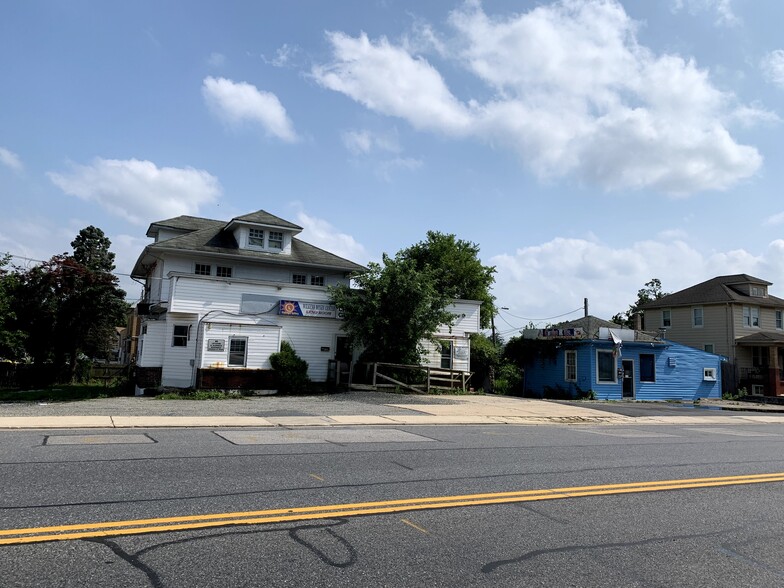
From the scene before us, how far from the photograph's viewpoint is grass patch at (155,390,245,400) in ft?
71.2

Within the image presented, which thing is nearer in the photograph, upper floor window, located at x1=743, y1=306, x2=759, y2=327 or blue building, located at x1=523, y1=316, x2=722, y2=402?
blue building, located at x1=523, y1=316, x2=722, y2=402

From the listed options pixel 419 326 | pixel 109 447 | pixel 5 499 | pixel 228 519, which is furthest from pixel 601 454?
pixel 419 326

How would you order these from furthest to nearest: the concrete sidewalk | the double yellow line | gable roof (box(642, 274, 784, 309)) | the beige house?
gable roof (box(642, 274, 784, 309))
the beige house
the concrete sidewalk
the double yellow line

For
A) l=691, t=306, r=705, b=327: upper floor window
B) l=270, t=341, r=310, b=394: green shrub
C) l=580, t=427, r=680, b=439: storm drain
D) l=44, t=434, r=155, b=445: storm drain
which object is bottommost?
l=580, t=427, r=680, b=439: storm drain

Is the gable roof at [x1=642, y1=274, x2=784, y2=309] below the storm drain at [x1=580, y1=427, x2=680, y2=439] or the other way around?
the other way around

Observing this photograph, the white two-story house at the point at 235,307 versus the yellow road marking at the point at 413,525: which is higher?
the white two-story house at the point at 235,307

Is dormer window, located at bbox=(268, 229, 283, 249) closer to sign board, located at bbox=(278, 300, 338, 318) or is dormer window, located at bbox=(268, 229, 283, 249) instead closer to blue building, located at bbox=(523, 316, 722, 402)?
sign board, located at bbox=(278, 300, 338, 318)

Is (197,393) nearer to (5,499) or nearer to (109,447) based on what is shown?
(109,447)

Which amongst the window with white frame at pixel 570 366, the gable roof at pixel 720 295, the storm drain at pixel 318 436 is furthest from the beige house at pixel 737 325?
the storm drain at pixel 318 436

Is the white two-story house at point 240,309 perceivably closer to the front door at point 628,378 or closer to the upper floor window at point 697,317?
the front door at point 628,378

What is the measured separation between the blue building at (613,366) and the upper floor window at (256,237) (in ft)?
49.0

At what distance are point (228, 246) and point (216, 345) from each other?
6.15 metres

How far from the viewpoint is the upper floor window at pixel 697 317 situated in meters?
41.6

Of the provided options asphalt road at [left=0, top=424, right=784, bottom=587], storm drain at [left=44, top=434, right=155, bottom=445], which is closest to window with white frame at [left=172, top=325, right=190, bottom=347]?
asphalt road at [left=0, top=424, right=784, bottom=587]
